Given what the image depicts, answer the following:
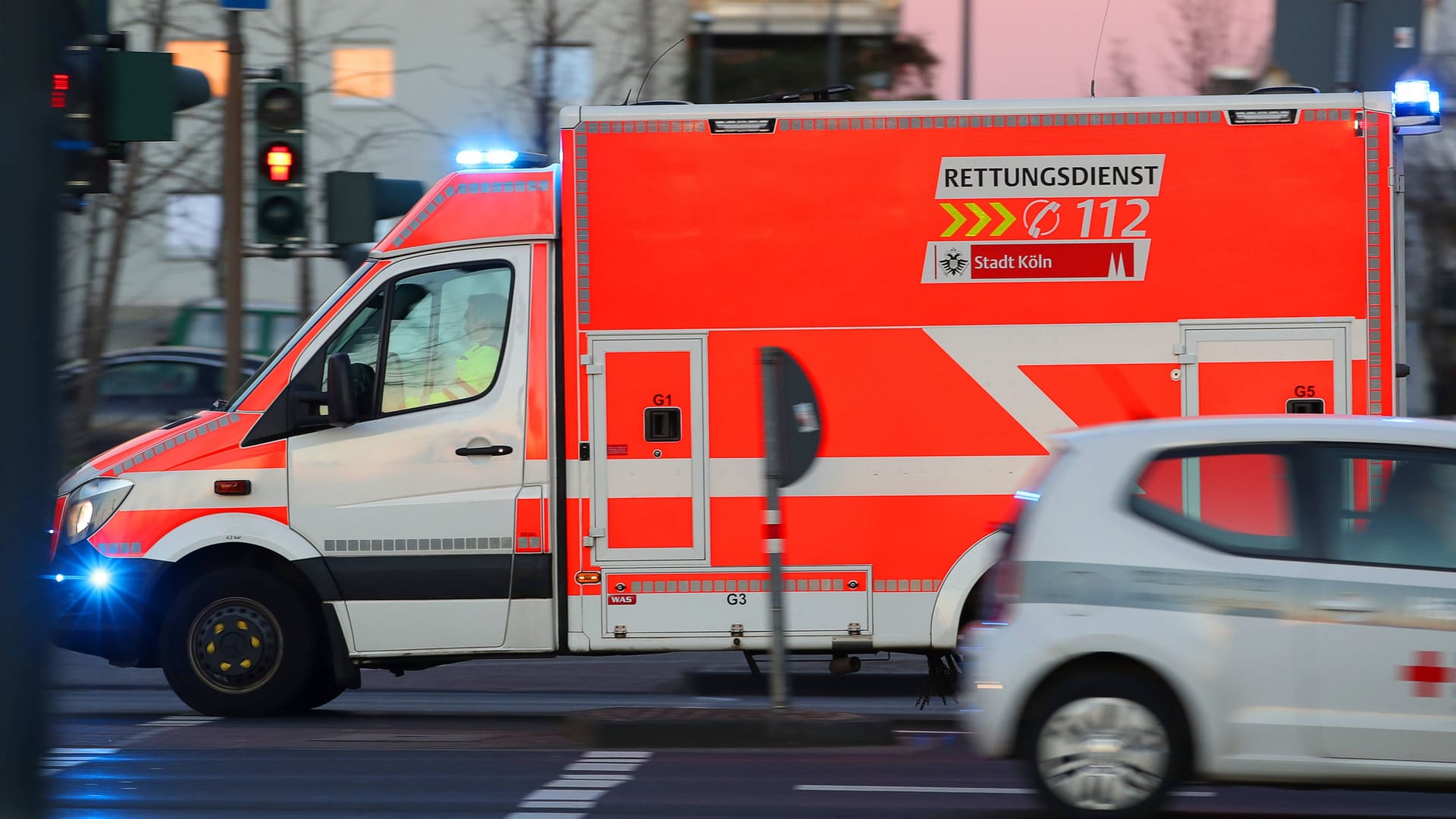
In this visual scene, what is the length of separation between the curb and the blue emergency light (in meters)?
3.89

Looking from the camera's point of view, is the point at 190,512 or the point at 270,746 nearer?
the point at 270,746

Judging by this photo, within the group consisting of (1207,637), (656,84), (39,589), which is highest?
(656,84)

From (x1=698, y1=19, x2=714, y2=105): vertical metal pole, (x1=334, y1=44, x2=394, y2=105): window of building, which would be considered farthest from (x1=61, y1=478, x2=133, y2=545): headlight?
(x1=334, y1=44, x2=394, y2=105): window of building

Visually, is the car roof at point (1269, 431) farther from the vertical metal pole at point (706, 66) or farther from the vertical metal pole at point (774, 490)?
the vertical metal pole at point (706, 66)

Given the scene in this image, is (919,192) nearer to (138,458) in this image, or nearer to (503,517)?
(503,517)

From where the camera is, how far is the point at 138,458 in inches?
345

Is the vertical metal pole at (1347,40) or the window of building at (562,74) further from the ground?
the window of building at (562,74)

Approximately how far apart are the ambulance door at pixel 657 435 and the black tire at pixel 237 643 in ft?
5.76

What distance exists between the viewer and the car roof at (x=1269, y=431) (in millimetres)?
5863

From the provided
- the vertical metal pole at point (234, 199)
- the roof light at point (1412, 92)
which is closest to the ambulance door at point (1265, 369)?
the roof light at point (1412, 92)

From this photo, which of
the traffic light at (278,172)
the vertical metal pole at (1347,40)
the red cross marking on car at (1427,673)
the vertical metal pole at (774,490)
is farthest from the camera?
the traffic light at (278,172)

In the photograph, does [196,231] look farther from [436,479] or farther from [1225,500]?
[1225,500]

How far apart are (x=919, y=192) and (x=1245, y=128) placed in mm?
1599

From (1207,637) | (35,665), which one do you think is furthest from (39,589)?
(1207,637)
